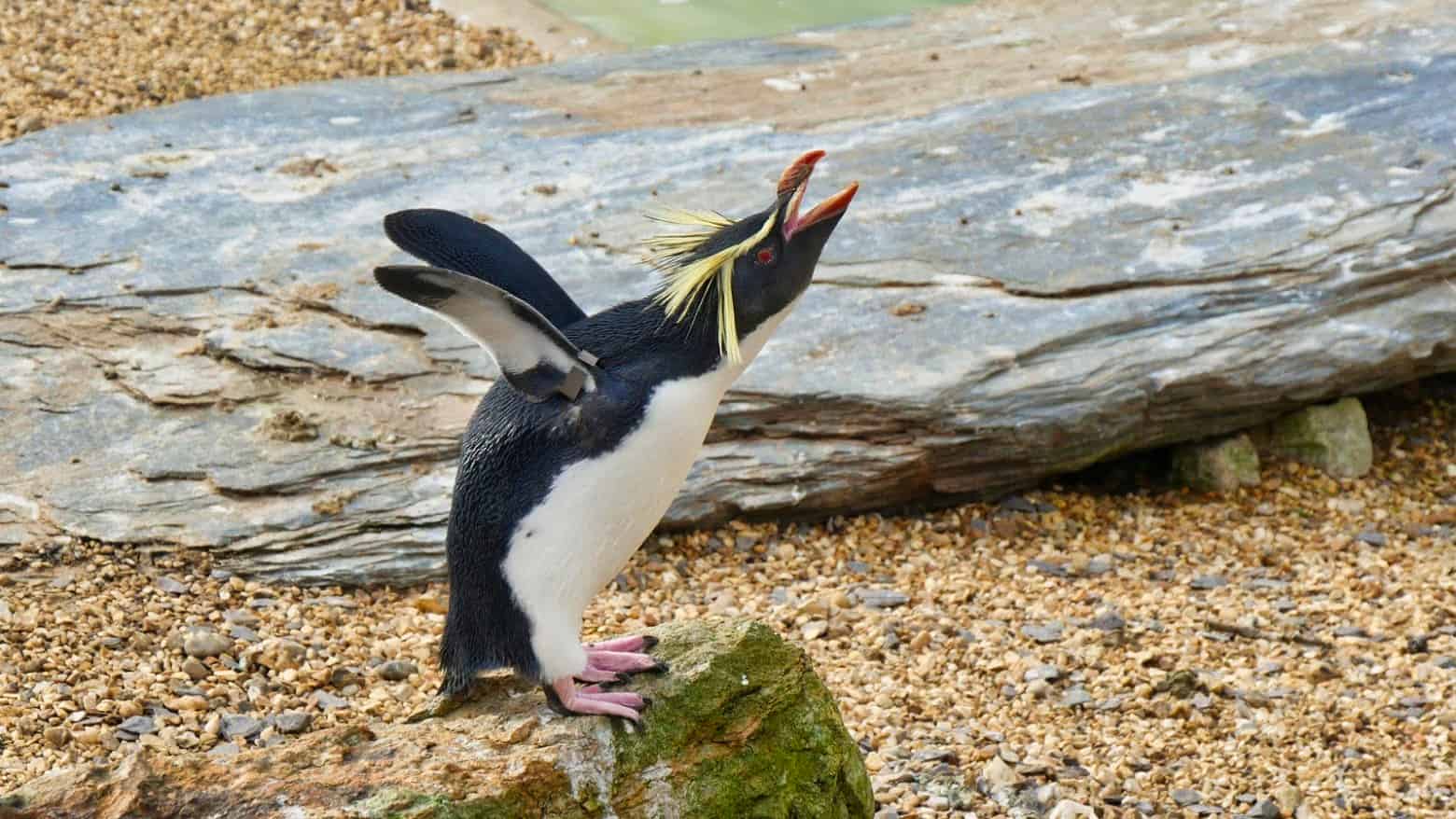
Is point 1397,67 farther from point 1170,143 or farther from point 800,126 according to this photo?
point 800,126

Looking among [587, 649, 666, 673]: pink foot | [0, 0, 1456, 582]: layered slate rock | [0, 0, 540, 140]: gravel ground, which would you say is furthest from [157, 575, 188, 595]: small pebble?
[0, 0, 540, 140]: gravel ground

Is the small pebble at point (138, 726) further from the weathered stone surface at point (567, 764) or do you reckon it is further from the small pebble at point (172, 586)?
the weathered stone surface at point (567, 764)

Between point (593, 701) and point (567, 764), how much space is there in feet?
0.39

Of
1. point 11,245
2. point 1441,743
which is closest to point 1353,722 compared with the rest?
point 1441,743

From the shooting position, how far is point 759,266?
2217 millimetres

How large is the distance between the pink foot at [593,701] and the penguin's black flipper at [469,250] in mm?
542

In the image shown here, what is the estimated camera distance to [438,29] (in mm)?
8008

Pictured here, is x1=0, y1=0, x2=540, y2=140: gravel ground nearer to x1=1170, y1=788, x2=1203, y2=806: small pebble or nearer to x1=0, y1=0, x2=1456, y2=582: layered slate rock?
x1=0, y1=0, x2=1456, y2=582: layered slate rock

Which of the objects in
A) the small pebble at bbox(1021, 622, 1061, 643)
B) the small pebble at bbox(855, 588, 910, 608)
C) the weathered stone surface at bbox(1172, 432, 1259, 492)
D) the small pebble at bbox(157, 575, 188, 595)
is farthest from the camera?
the weathered stone surface at bbox(1172, 432, 1259, 492)

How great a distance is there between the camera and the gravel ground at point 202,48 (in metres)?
6.66

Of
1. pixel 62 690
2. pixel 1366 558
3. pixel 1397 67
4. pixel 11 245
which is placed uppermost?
pixel 1397 67

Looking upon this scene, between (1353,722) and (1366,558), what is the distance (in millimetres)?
929

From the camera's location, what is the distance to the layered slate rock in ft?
12.4

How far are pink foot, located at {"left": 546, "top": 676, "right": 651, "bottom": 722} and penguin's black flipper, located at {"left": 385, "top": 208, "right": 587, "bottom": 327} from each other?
54 centimetres
